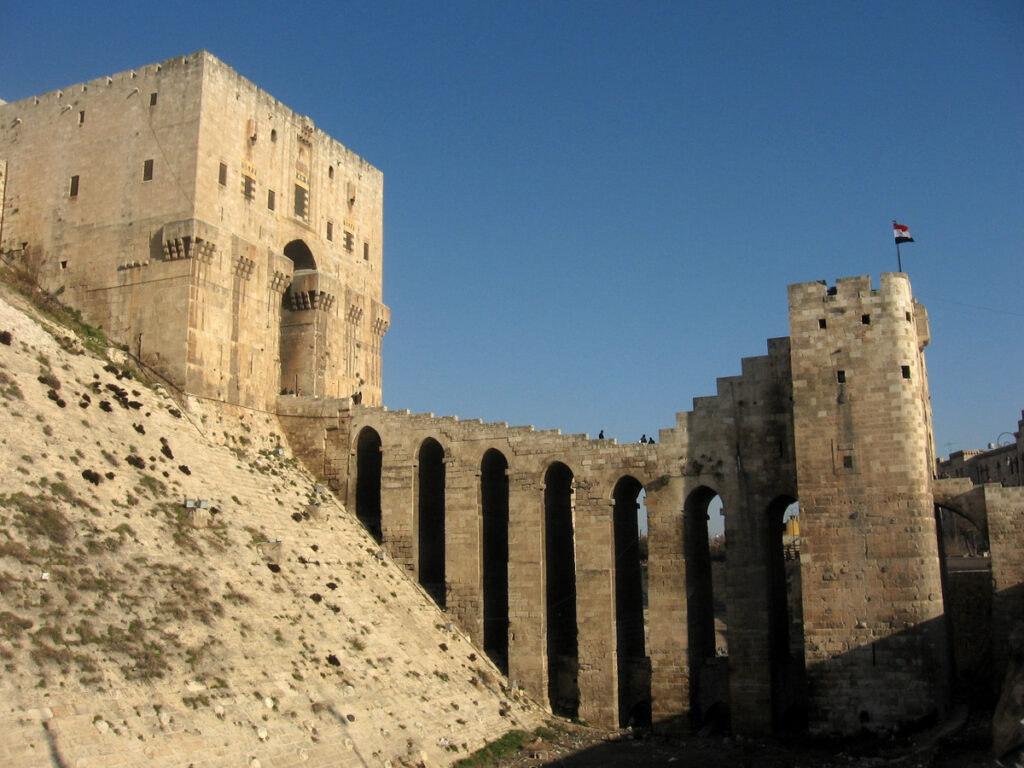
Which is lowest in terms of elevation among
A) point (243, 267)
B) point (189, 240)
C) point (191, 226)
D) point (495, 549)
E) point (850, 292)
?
point (495, 549)

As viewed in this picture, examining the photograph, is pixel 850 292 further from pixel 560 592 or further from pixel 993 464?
pixel 993 464

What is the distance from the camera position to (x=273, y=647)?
25484mm

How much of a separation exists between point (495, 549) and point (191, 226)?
16350mm

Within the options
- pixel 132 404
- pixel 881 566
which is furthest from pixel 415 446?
pixel 881 566

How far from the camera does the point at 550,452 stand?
3594 centimetres

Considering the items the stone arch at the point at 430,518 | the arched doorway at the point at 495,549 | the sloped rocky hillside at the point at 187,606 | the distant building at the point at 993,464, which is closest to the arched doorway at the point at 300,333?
the sloped rocky hillside at the point at 187,606

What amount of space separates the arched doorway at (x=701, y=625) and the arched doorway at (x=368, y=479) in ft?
40.5

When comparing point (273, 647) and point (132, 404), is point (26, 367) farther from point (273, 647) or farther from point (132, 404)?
point (273, 647)

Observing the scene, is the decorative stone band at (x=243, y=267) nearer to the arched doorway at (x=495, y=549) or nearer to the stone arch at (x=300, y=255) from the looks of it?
the stone arch at (x=300, y=255)

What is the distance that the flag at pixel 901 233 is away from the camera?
32875 millimetres

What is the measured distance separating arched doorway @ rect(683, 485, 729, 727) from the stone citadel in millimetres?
117

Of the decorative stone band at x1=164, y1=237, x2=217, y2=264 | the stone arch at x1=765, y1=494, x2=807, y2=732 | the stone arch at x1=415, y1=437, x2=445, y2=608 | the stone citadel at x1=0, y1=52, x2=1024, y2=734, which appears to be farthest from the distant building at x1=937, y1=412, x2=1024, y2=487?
the decorative stone band at x1=164, y1=237, x2=217, y2=264

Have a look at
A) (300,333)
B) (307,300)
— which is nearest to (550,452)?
(300,333)

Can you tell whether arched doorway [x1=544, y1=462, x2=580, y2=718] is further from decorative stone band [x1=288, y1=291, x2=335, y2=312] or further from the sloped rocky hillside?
decorative stone band [x1=288, y1=291, x2=335, y2=312]
